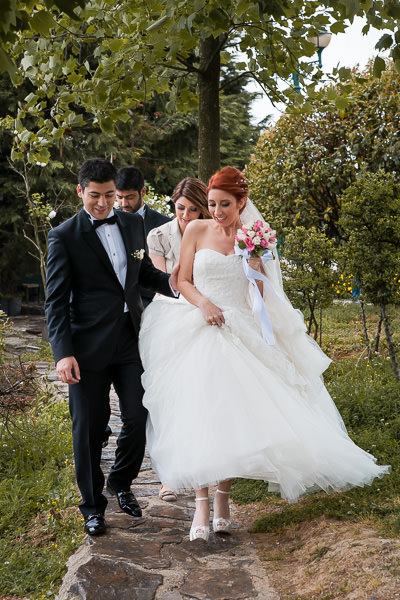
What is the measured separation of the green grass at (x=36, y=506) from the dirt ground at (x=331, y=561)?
127 cm

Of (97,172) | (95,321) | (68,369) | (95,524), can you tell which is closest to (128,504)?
(95,524)

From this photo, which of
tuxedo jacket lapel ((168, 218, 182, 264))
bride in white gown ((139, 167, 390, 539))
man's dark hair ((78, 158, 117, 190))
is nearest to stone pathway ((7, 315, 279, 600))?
bride in white gown ((139, 167, 390, 539))

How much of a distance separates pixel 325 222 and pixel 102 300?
29.8ft

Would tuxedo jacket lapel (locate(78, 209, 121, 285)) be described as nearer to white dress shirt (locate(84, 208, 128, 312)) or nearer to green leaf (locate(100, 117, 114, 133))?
white dress shirt (locate(84, 208, 128, 312))

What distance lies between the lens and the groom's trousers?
4.43m

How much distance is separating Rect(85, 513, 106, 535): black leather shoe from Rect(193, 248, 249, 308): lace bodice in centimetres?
159

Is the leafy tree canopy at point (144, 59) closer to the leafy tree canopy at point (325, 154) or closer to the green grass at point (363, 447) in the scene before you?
the green grass at point (363, 447)

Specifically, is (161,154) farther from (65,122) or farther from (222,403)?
(222,403)

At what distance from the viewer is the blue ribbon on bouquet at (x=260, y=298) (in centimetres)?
456

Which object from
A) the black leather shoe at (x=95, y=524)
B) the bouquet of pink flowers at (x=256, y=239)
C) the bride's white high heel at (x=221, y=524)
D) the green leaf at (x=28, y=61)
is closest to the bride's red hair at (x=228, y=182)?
the bouquet of pink flowers at (x=256, y=239)

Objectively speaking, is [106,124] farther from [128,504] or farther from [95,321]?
[128,504]

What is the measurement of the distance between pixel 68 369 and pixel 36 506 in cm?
162

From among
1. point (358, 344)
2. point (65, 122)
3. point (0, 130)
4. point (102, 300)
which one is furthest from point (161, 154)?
point (102, 300)

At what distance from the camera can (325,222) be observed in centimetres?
1294
